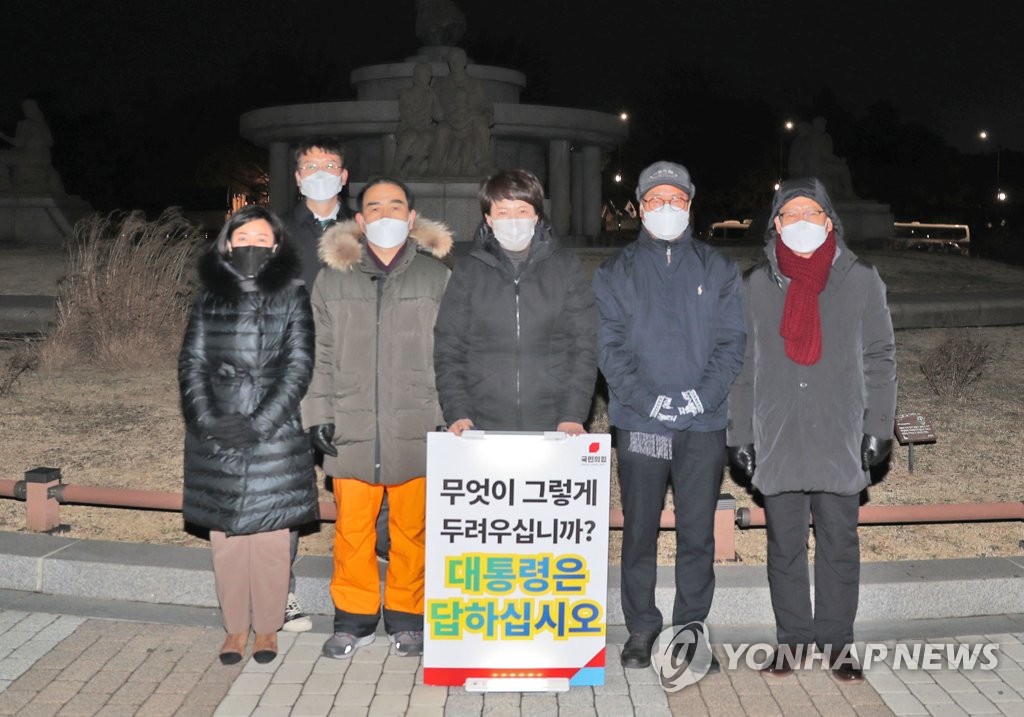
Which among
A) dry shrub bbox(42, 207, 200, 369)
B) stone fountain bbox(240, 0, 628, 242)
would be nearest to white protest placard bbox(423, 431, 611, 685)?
dry shrub bbox(42, 207, 200, 369)

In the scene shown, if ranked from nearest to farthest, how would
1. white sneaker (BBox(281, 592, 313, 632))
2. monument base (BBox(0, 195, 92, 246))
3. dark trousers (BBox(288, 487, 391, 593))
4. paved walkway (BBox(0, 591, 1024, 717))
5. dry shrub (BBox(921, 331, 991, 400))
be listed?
paved walkway (BBox(0, 591, 1024, 717)) < white sneaker (BBox(281, 592, 313, 632)) < dark trousers (BBox(288, 487, 391, 593)) < dry shrub (BBox(921, 331, 991, 400)) < monument base (BBox(0, 195, 92, 246))

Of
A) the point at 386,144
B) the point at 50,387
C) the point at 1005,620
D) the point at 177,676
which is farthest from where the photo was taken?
the point at 386,144

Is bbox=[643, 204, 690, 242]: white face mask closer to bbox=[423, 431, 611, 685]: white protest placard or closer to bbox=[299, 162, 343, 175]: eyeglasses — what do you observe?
bbox=[423, 431, 611, 685]: white protest placard

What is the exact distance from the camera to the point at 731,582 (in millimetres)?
5344

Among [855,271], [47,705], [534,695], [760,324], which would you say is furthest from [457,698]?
[855,271]

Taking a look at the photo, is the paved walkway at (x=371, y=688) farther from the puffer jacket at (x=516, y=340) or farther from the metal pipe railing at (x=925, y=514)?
the puffer jacket at (x=516, y=340)

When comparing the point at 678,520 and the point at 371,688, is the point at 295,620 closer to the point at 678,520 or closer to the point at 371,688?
the point at 371,688

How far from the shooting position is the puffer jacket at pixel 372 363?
4.75 metres

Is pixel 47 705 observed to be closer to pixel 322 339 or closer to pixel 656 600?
pixel 322 339

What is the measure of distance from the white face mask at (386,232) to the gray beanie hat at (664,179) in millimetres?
989

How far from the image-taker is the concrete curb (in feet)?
17.4

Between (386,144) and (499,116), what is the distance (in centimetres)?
238

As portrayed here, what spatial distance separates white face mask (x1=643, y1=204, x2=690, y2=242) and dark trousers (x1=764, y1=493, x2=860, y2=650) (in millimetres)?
1142

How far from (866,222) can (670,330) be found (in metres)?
25.1
